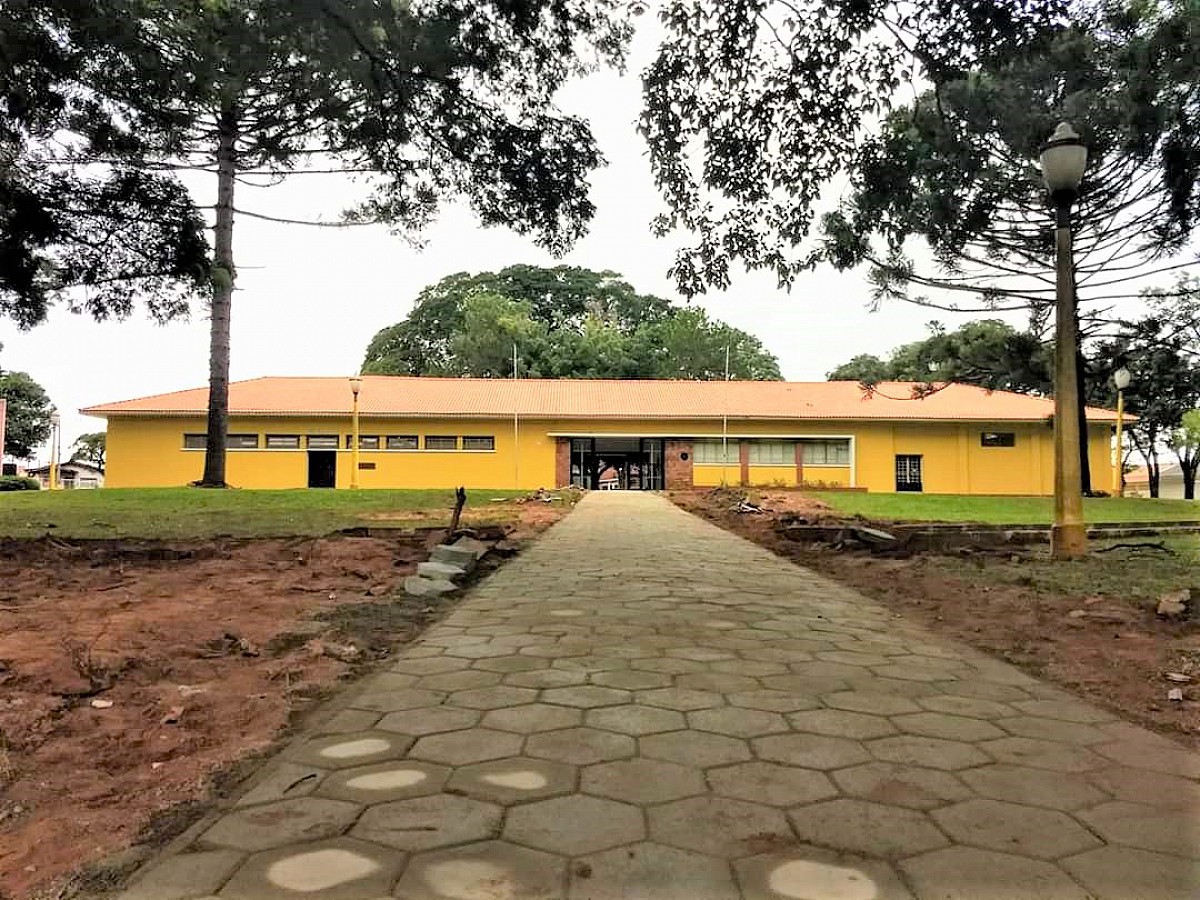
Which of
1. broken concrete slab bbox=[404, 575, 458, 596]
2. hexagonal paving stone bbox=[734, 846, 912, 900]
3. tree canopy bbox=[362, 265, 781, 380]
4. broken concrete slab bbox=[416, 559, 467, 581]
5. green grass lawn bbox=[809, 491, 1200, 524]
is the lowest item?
hexagonal paving stone bbox=[734, 846, 912, 900]

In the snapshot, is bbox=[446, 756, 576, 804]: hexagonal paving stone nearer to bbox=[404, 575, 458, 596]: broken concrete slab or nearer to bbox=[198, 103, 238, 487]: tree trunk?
bbox=[404, 575, 458, 596]: broken concrete slab

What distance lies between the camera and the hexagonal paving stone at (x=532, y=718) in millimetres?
2650

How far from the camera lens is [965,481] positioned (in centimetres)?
2809

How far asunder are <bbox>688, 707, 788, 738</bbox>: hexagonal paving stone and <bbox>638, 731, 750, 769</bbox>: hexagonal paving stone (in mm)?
69

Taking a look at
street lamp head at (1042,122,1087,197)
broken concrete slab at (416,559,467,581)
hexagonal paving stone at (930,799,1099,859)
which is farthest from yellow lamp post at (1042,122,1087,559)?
hexagonal paving stone at (930,799,1099,859)

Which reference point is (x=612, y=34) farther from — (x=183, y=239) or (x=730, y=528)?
(x=730, y=528)

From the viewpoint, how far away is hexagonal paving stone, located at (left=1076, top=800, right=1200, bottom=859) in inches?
72.1

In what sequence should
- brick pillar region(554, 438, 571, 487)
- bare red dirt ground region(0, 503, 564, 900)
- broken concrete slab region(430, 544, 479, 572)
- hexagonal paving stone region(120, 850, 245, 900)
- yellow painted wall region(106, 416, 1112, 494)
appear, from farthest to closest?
brick pillar region(554, 438, 571, 487) < yellow painted wall region(106, 416, 1112, 494) < broken concrete slab region(430, 544, 479, 572) < bare red dirt ground region(0, 503, 564, 900) < hexagonal paving stone region(120, 850, 245, 900)

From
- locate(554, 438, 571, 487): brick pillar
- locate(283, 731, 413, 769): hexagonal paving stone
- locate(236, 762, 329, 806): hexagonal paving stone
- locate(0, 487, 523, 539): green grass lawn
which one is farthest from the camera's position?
locate(554, 438, 571, 487): brick pillar

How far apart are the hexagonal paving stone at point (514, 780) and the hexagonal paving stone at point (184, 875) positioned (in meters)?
0.60

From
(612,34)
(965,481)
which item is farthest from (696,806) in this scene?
(965,481)

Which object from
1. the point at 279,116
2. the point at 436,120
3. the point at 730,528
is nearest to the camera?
the point at 436,120

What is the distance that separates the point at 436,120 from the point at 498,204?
0.97 metres

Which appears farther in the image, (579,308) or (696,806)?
(579,308)
